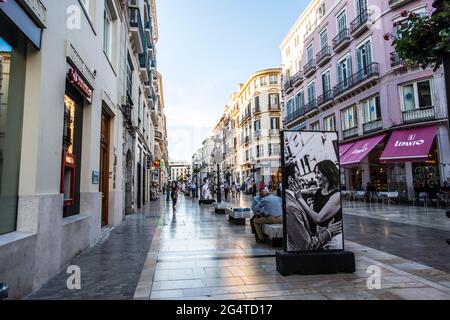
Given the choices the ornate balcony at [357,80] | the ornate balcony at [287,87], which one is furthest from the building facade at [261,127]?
the ornate balcony at [357,80]

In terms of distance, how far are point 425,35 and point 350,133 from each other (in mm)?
21125

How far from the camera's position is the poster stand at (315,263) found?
16.3 feet

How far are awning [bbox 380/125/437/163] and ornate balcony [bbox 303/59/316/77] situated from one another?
41.1ft

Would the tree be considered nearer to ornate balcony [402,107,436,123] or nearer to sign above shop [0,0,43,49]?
sign above shop [0,0,43,49]

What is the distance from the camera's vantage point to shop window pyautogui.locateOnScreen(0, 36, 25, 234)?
4.29 meters

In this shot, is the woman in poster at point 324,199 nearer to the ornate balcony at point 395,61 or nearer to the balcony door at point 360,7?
the ornate balcony at point 395,61

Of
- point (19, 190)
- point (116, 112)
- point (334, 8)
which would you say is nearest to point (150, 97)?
point (116, 112)

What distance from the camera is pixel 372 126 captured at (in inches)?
882

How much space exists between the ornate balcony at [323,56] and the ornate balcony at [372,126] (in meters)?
7.87

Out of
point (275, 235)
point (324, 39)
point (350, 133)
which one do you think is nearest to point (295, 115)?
point (324, 39)

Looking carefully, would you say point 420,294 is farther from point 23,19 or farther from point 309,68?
point 309,68

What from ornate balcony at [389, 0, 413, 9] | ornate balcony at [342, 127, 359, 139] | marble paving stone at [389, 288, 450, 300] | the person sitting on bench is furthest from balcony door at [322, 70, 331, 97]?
marble paving stone at [389, 288, 450, 300]

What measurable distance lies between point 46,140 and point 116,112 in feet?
21.6
